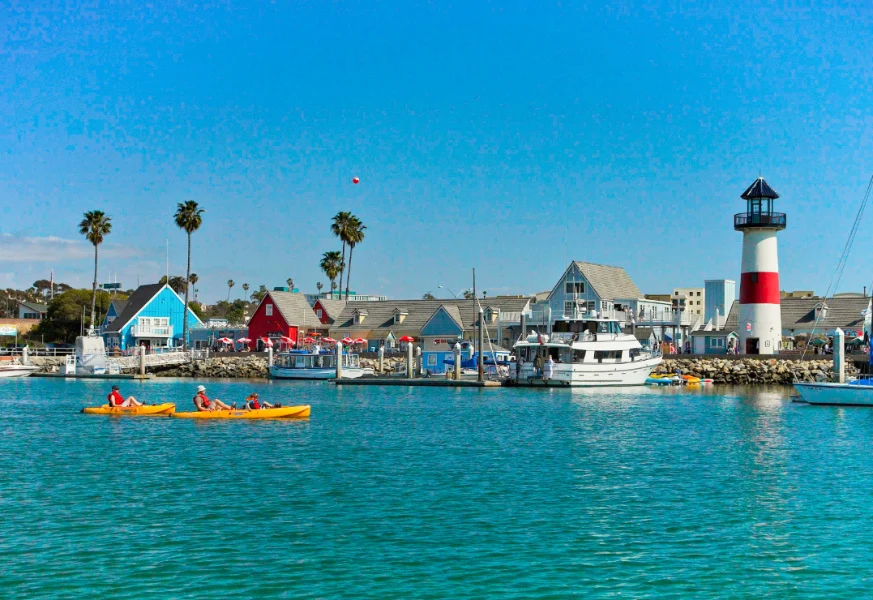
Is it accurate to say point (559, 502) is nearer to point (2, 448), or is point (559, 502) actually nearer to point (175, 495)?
point (175, 495)

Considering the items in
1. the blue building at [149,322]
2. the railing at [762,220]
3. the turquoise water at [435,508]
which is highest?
the railing at [762,220]

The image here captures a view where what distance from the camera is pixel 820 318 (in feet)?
281

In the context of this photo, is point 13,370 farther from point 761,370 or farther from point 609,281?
point 761,370

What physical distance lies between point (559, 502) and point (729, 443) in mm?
14647

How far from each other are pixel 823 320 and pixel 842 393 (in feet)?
123

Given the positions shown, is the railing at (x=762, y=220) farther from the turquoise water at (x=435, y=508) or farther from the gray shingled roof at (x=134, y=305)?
the gray shingled roof at (x=134, y=305)

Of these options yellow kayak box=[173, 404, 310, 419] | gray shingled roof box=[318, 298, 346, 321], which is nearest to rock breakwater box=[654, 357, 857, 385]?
yellow kayak box=[173, 404, 310, 419]

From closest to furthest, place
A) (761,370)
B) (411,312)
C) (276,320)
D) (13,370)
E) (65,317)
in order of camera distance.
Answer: (761,370)
(13,370)
(276,320)
(411,312)
(65,317)

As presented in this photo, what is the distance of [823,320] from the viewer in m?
85.9

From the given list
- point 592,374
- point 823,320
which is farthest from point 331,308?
point 823,320

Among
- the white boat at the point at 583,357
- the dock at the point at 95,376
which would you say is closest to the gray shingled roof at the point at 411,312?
the dock at the point at 95,376

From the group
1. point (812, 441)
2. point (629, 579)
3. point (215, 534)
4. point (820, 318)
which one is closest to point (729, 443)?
point (812, 441)

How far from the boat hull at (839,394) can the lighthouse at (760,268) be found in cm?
2101

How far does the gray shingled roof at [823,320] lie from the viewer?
84625 mm
